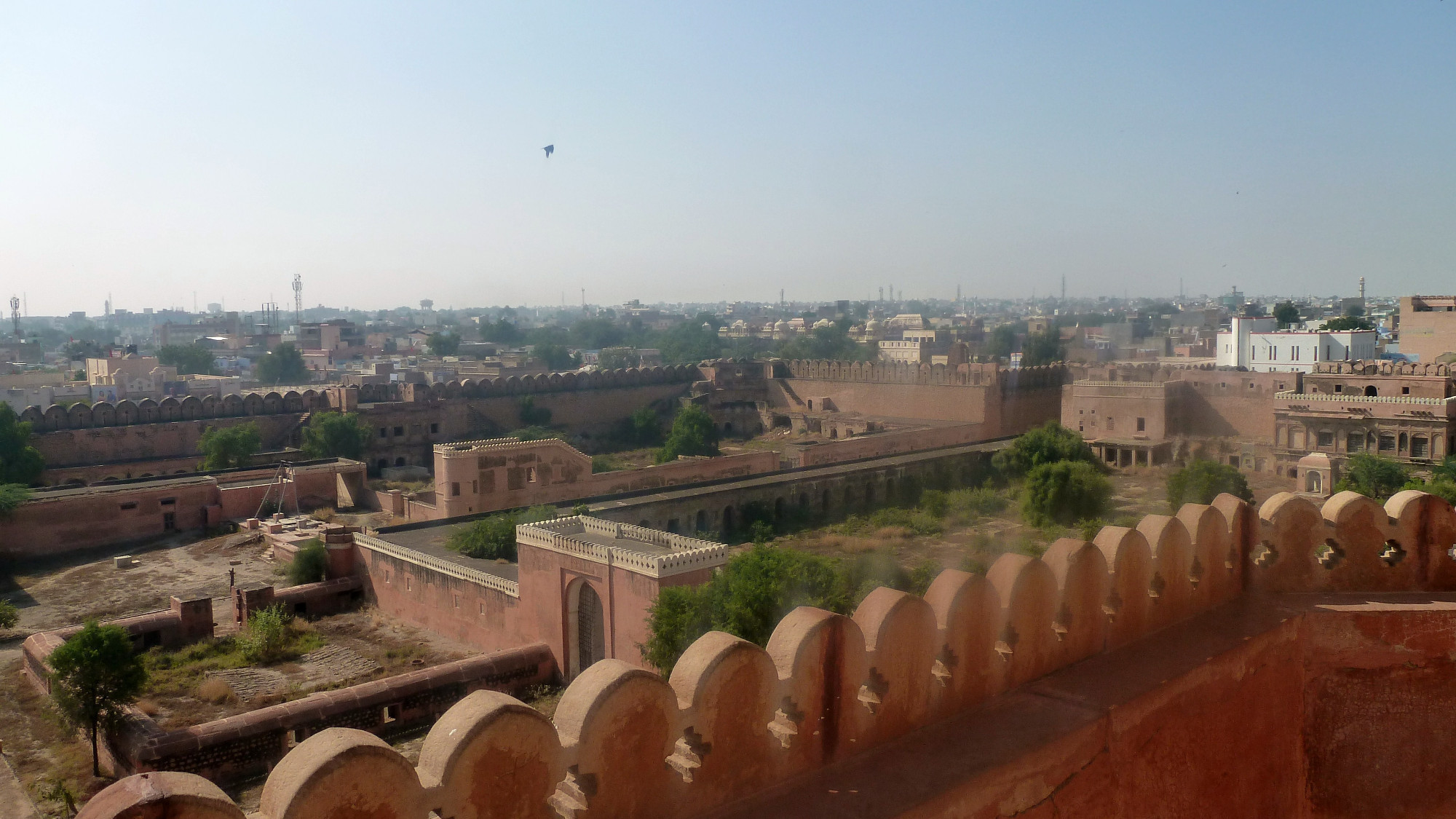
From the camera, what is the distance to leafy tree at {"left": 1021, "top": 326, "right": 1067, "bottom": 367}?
1984cm

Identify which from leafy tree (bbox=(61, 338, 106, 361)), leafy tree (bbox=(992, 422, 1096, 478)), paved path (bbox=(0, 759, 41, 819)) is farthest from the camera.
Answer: leafy tree (bbox=(61, 338, 106, 361))

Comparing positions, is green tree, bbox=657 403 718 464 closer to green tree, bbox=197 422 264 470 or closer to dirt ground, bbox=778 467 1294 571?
dirt ground, bbox=778 467 1294 571

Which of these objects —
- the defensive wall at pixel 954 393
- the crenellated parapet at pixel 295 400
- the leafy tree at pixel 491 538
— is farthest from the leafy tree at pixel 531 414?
the leafy tree at pixel 491 538

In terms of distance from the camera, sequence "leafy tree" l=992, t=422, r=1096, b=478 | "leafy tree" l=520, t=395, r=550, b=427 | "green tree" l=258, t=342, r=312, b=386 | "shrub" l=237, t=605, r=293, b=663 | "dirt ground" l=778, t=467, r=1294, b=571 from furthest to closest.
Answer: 1. "green tree" l=258, t=342, r=312, b=386
2. "leafy tree" l=520, t=395, r=550, b=427
3. "leafy tree" l=992, t=422, r=1096, b=478
4. "dirt ground" l=778, t=467, r=1294, b=571
5. "shrub" l=237, t=605, r=293, b=663

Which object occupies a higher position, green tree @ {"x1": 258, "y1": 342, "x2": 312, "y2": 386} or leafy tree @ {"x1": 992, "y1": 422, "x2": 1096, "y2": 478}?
green tree @ {"x1": 258, "y1": 342, "x2": 312, "y2": 386}

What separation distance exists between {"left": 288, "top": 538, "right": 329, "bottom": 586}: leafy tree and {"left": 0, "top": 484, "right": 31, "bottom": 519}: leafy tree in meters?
3.78

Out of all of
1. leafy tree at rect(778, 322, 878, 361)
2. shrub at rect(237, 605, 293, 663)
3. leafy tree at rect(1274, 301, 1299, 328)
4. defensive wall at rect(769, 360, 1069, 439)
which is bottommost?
shrub at rect(237, 605, 293, 663)

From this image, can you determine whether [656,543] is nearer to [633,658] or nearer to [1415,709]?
[633,658]

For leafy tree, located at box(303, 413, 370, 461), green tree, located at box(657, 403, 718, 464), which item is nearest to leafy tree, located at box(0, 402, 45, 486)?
leafy tree, located at box(303, 413, 370, 461)

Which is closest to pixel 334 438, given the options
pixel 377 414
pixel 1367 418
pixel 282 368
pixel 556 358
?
pixel 377 414

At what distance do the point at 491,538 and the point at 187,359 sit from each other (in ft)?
91.9

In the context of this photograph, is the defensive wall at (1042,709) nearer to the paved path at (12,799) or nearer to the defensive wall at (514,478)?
the paved path at (12,799)

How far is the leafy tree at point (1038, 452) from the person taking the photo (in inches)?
559

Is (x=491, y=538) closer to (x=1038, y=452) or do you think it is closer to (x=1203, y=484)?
(x=1203, y=484)
